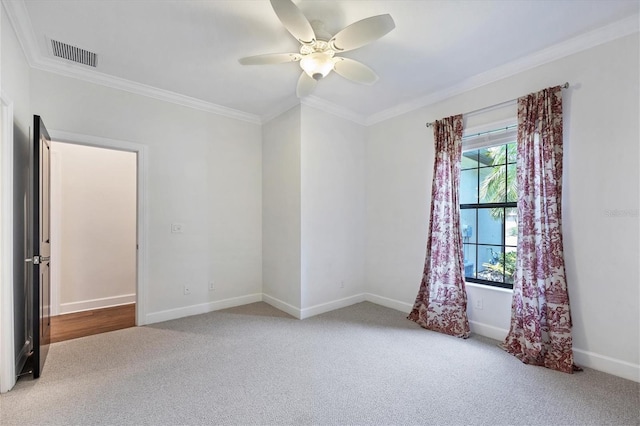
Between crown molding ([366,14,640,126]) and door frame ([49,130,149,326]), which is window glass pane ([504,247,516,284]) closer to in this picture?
crown molding ([366,14,640,126])

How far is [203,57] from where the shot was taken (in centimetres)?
275

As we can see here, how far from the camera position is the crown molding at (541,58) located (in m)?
2.27

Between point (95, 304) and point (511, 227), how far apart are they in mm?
5410

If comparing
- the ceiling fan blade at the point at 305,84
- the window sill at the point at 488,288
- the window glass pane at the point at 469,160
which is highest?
the ceiling fan blade at the point at 305,84

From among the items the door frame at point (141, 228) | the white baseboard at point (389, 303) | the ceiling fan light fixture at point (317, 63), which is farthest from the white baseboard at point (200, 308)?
the ceiling fan light fixture at point (317, 63)

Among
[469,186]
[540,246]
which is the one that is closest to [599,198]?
[540,246]

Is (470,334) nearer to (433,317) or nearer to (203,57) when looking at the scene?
(433,317)

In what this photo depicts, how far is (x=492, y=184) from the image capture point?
10.7ft

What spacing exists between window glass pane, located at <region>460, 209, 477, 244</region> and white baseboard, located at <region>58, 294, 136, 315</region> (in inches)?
188

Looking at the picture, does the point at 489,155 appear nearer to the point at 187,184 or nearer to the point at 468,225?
the point at 468,225

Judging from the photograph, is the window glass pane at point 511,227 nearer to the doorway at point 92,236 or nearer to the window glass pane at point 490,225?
the window glass pane at point 490,225

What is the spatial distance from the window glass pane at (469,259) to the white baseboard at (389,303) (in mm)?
843

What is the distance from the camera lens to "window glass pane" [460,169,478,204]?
338cm

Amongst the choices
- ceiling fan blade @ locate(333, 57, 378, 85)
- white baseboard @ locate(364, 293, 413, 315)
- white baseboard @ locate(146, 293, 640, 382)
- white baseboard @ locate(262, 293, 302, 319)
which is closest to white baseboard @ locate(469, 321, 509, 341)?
white baseboard @ locate(146, 293, 640, 382)
